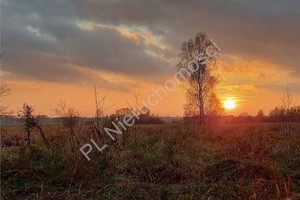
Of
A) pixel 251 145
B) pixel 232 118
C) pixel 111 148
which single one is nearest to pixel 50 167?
pixel 111 148

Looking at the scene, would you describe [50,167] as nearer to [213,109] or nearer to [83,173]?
[83,173]

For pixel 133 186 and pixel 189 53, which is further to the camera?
pixel 189 53

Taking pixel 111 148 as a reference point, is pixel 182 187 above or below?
below

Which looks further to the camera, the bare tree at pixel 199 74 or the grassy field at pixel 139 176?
the bare tree at pixel 199 74

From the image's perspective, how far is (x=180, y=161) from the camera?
5859mm

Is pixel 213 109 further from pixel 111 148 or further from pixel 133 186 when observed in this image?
pixel 133 186

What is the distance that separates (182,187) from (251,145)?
14.1 ft

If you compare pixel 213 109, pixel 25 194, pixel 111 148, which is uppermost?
pixel 213 109

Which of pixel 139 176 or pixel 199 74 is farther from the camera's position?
pixel 199 74

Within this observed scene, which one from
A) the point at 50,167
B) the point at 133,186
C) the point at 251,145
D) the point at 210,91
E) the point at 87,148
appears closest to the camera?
the point at 133,186

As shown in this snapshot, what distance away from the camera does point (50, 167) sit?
555 cm

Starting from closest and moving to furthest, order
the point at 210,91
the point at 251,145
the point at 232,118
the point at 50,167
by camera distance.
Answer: the point at 50,167 → the point at 251,145 → the point at 210,91 → the point at 232,118

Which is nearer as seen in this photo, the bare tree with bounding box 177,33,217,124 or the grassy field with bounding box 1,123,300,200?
the grassy field with bounding box 1,123,300,200

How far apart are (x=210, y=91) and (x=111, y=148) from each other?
50.3 feet
